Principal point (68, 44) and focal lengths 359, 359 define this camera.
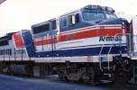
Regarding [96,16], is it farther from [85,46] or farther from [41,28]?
[41,28]

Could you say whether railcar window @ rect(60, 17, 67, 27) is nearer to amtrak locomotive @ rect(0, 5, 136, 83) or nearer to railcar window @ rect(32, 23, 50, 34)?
amtrak locomotive @ rect(0, 5, 136, 83)

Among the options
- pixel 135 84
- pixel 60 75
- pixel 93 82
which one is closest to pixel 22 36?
pixel 60 75

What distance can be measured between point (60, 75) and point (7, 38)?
8.79 metres

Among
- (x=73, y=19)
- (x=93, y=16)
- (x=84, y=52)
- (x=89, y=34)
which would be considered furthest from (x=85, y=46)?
(x=73, y=19)

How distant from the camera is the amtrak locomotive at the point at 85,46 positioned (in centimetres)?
1495

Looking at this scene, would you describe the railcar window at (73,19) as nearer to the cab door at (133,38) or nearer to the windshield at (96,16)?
the windshield at (96,16)

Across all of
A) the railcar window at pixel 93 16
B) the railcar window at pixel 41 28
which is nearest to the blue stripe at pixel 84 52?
the railcar window at pixel 41 28

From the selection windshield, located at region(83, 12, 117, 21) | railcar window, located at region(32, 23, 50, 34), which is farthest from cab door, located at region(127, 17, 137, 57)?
railcar window, located at region(32, 23, 50, 34)

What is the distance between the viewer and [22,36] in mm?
23844

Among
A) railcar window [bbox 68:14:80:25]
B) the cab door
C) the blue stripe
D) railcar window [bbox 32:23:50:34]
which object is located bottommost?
the blue stripe

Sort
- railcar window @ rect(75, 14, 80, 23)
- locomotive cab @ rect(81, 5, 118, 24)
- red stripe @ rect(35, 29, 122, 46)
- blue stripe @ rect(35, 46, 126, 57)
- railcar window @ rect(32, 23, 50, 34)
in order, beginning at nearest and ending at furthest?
blue stripe @ rect(35, 46, 126, 57), red stripe @ rect(35, 29, 122, 46), locomotive cab @ rect(81, 5, 118, 24), railcar window @ rect(75, 14, 80, 23), railcar window @ rect(32, 23, 50, 34)

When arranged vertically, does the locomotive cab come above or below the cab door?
above

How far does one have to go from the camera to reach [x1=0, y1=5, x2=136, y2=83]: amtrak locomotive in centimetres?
1495

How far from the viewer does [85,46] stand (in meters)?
16.5
